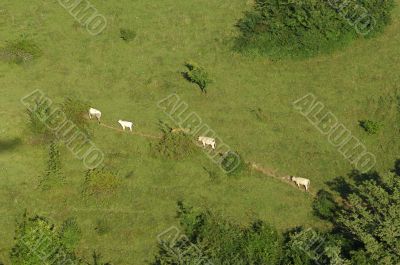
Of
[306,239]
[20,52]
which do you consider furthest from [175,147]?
[20,52]

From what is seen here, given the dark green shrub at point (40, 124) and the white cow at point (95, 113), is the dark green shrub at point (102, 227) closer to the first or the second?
the dark green shrub at point (40, 124)

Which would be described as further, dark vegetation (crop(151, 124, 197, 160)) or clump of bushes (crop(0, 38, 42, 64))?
clump of bushes (crop(0, 38, 42, 64))

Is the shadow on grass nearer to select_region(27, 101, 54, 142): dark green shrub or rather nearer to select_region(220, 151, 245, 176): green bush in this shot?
select_region(27, 101, 54, 142): dark green shrub

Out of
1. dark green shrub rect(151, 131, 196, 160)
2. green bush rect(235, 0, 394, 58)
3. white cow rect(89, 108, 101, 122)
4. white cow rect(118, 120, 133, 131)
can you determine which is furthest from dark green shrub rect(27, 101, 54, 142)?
green bush rect(235, 0, 394, 58)

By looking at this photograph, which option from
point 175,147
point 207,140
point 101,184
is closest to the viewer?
point 101,184

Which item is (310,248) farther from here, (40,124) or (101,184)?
(40,124)

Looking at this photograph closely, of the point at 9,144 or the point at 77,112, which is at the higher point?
the point at 77,112

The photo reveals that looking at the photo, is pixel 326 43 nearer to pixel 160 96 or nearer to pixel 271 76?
pixel 271 76
